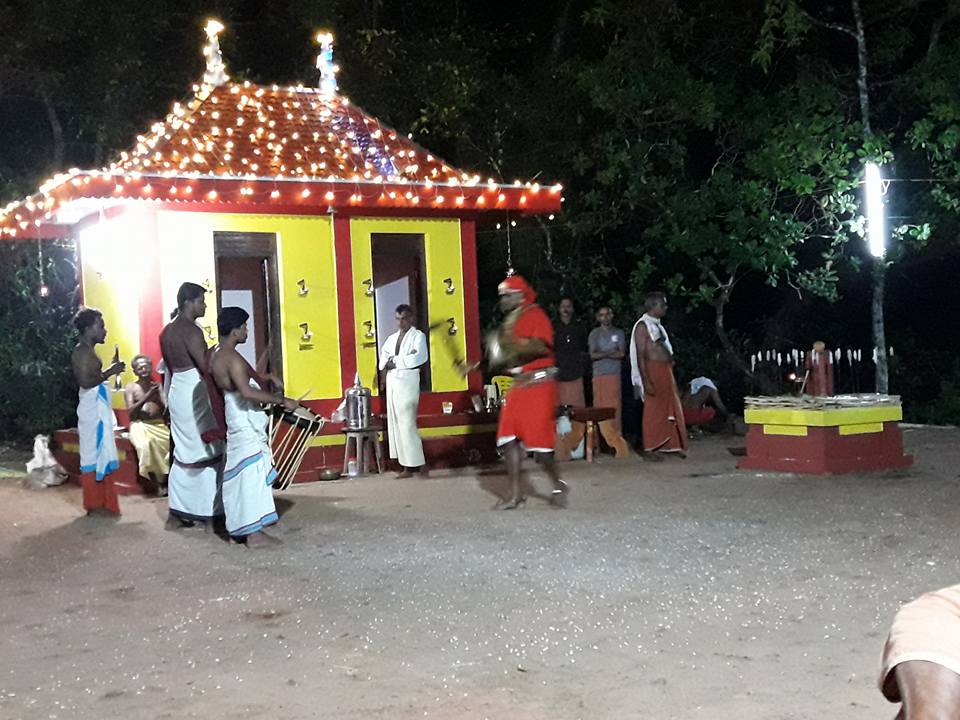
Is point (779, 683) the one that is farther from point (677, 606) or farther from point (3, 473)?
point (3, 473)

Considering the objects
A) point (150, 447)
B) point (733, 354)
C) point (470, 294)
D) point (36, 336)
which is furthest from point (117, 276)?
point (733, 354)

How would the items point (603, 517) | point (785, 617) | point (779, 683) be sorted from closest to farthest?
point (779, 683), point (785, 617), point (603, 517)

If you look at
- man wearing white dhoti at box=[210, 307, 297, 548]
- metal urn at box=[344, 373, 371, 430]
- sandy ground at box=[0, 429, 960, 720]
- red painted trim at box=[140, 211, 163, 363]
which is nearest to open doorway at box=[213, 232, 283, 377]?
red painted trim at box=[140, 211, 163, 363]

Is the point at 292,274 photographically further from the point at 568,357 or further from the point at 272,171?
the point at 568,357

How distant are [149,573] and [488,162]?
1128 cm

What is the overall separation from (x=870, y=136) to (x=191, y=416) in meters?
9.81

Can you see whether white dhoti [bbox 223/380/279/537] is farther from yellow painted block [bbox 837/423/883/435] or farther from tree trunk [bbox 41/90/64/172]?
tree trunk [bbox 41/90/64/172]

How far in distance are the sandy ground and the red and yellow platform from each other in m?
0.51

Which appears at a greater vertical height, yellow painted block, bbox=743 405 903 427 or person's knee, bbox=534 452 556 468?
yellow painted block, bbox=743 405 903 427

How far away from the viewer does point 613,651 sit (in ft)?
16.0

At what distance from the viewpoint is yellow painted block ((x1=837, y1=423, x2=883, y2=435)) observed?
393 inches

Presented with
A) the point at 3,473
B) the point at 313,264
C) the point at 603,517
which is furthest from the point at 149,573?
the point at 3,473

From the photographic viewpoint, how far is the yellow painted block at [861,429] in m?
9.98

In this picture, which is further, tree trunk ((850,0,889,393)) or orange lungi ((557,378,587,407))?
tree trunk ((850,0,889,393))
